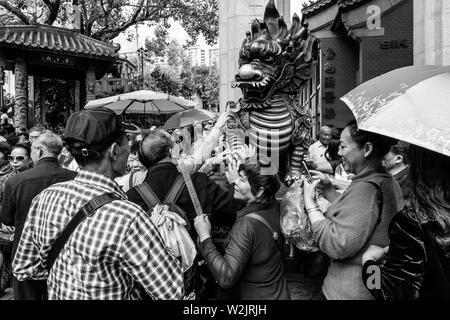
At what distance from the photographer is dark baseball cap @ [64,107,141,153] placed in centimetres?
196

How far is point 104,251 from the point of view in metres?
1.80

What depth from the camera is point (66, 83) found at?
60.8 ft

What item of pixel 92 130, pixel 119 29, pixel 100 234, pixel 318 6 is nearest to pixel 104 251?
pixel 100 234

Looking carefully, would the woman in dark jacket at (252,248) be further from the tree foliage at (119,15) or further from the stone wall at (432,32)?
the tree foliage at (119,15)

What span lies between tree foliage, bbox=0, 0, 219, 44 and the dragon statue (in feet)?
55.4

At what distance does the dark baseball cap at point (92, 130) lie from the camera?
1.96m

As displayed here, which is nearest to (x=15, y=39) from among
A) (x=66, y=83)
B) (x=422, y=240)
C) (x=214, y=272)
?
(x=66, y=83)

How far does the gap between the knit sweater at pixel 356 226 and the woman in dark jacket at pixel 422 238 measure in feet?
1.18

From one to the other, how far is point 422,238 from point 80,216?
1.49 meters

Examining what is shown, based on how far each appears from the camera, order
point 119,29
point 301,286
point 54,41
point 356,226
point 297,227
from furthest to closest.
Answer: point 119,29 < point 54,41 < point 301,286 < point 297,227 < point 356,226

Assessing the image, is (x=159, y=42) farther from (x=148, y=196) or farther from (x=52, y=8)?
(x=148, y=196)

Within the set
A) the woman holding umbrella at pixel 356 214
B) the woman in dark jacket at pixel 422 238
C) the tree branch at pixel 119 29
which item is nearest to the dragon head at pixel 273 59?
the woman holding umbrella at pixel 356 214

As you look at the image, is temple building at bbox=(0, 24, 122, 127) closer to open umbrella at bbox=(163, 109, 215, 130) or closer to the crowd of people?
open umbrella at bbox=(163, 109, 215, 130)
